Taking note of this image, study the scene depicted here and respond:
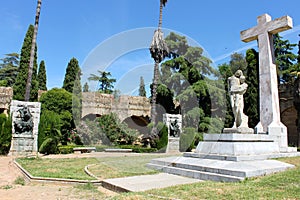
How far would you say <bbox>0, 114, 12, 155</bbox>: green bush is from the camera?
1019cm

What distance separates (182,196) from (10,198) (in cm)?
270

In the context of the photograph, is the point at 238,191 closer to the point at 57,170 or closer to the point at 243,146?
the point at 243,146

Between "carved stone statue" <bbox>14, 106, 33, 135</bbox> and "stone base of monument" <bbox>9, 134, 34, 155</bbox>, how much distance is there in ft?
0.70

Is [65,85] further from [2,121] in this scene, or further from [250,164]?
[250,164]

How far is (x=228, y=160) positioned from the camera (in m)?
5.59

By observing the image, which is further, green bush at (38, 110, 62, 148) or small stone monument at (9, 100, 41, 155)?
green bush at (38, 110, 62, 148)

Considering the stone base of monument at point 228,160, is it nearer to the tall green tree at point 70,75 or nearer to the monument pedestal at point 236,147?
the monument pedestal at point 236,147

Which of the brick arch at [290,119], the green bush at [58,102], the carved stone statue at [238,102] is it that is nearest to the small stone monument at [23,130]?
the green bush at [58,102]

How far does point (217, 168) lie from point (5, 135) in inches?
357

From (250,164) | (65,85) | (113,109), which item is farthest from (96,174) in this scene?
(65,85)

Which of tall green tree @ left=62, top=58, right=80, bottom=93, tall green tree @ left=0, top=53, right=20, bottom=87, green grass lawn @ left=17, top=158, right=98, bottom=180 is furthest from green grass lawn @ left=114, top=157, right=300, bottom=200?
tall green tree @ left=0, top=53, right=20, bottom=87

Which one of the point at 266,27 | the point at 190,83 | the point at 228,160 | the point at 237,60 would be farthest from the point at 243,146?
the point at 237,60

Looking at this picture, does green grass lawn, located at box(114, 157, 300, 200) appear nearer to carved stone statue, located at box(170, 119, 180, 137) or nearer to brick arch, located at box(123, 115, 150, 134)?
carved stone statue, located at box(170, 119, 180, 137)

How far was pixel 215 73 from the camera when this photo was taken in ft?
65.1
